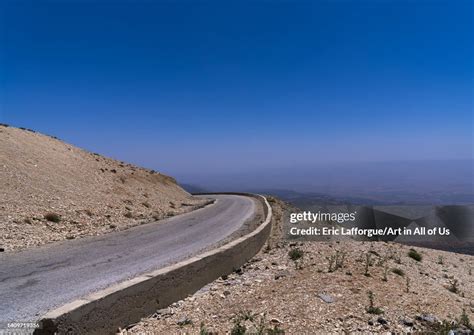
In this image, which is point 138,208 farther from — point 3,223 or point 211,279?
point 211,279

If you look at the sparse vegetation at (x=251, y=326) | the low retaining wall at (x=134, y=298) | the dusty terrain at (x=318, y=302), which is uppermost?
the low retaining wall at (x=134, y=298)

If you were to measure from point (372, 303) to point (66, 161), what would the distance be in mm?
27079

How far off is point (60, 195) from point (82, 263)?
1179 centimetres

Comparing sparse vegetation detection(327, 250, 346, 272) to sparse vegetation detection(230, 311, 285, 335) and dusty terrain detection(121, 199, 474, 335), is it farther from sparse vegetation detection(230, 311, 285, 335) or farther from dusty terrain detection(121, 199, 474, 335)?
sparse vegetation detection(230, 311, 285, 335)

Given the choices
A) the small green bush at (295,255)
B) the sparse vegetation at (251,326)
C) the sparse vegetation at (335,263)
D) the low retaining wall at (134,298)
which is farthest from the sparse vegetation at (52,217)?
the sparse vegetation at (251,326)

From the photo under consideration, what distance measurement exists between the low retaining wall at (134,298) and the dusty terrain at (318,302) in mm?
242

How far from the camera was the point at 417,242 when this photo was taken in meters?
25.1

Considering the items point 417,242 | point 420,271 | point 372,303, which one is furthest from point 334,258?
point 417,242

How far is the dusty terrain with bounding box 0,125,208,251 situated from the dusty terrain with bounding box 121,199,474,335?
303 inches

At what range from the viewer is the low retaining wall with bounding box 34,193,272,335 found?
5.86 m

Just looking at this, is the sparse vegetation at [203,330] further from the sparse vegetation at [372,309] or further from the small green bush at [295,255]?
the small green bush at [295,255]

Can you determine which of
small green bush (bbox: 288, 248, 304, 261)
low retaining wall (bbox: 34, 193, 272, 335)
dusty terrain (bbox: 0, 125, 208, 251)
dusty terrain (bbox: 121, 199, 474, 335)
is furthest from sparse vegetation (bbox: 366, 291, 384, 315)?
dusty terrain (bbox: 0, 125, 208, 251)

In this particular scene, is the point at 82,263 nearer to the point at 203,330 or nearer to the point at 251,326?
the point at 203,330

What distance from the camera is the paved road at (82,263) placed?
7848mm
